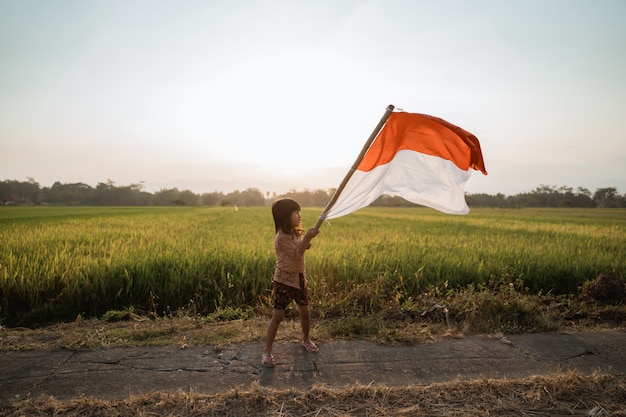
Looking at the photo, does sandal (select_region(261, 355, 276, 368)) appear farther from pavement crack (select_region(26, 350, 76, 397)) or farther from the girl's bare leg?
pavement crack (select_region(26, 350, 76, 397))

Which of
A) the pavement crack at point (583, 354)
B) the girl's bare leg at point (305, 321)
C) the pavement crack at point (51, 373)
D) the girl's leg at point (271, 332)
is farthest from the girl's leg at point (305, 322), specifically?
the pavement crack at point (583, 354)

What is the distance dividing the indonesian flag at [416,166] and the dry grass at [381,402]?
1497 millimetres

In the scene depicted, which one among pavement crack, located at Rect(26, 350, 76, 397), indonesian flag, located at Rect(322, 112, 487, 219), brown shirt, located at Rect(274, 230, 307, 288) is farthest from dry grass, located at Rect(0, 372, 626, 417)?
indonesian flag, located at Rect(322, 112, 487, 219)

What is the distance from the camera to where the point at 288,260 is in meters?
3.56

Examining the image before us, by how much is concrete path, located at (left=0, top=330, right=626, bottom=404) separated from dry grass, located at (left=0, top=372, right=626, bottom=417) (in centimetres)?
16

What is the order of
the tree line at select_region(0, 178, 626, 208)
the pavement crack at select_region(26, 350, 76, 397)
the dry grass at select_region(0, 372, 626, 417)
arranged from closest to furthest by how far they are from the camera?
the dry grass at select_region(0, 372, 626, 417)
the pavement crack at select_region(26, 350, 76, 397)
the tree line at select_region(0, 178, 626, 208)

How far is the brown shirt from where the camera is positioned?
353 centimetres

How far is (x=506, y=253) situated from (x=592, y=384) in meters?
5.37

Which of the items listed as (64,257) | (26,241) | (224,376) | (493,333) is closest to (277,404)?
(224,376)

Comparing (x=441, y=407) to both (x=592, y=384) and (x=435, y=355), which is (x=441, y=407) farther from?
(x=592, y=384)

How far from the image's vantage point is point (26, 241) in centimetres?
915

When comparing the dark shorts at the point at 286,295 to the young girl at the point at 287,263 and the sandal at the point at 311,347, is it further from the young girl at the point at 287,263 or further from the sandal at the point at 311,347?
the sandal at the point at 311,347

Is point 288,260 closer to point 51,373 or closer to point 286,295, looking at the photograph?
point 286,295

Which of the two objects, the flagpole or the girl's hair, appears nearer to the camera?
the flagpole
